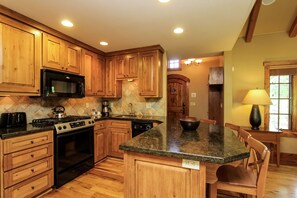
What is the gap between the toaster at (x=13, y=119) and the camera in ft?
7.02

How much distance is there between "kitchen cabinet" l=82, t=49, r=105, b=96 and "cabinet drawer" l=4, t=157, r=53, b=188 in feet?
4.89

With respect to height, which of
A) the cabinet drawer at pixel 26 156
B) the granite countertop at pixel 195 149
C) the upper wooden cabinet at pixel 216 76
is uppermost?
the upper wooden cabinet at pixel 216 76

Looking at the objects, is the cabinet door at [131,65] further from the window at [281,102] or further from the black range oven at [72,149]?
the window at [281,102]

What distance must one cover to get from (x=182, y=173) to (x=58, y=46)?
105 inches

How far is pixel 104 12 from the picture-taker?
6.54 feet

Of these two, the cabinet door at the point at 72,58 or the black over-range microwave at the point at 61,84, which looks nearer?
the black over-range microwave at the point at 61,84

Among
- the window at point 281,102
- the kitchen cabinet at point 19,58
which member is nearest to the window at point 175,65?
the window at point 281,102

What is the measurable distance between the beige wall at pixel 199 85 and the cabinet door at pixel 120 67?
3.03 m

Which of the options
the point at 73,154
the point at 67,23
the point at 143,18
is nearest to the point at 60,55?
the point at 67,23

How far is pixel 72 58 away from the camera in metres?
2.92

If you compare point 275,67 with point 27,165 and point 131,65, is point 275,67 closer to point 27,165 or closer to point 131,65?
point 131,65

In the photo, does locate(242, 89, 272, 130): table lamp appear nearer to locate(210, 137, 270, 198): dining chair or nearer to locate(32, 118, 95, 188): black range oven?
locate(210, 137, 270, 198): dining chair

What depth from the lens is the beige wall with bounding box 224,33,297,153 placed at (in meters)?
3.46

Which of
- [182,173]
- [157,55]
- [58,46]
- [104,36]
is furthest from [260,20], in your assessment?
[58,46]
